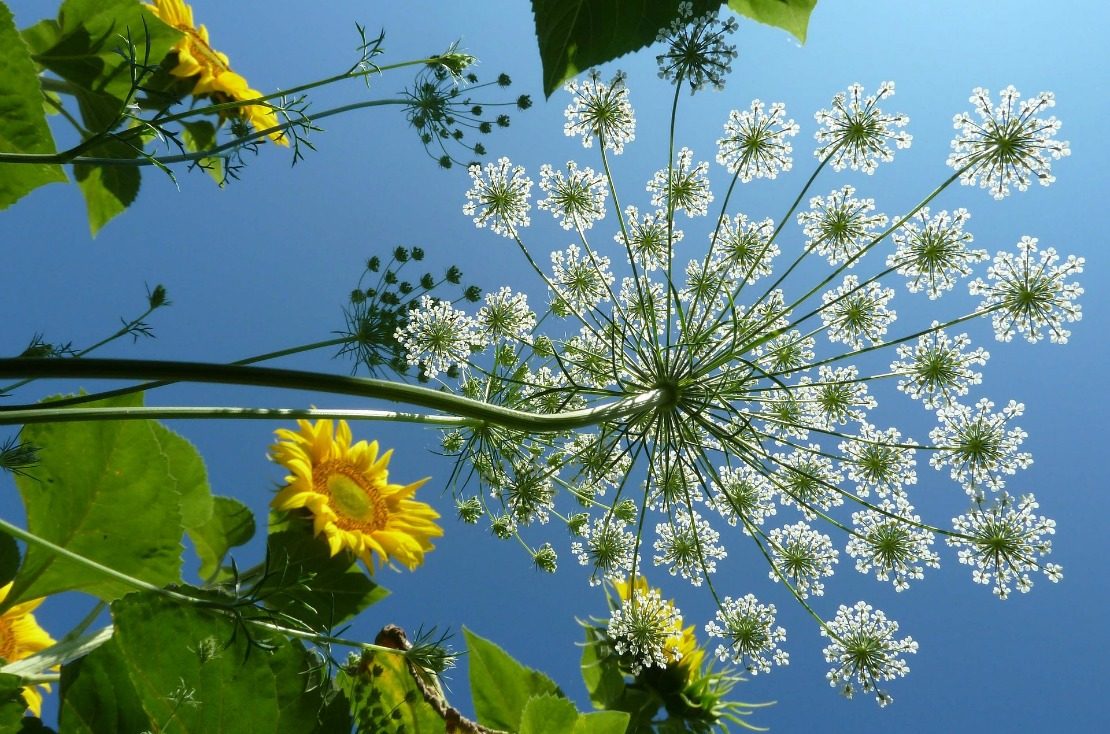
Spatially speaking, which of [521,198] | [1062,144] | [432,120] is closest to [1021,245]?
[1062,144]

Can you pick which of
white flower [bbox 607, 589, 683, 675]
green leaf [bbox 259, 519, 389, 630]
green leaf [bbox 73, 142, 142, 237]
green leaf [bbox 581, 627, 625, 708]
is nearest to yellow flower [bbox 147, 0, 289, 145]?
green leaf [bbox 73, 142, 142, 237]

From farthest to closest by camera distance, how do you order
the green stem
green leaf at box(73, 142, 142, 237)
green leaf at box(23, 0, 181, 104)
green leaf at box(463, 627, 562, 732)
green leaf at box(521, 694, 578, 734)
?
green leaf at box(73, 142, 142, 237)
green leaf at box(463, 627, 562, 732)
green leaf at box(23, 0, 181, 104)
green leaf at box(521, 694, 578, 734)
the green stem

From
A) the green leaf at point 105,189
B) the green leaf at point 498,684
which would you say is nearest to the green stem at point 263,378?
the green leaf at point 498,684

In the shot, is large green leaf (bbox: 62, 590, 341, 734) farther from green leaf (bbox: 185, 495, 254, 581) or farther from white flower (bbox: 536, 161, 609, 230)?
white flower (bbox: 536, 161, 609, 230)

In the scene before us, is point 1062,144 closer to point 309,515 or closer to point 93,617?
point 309,515

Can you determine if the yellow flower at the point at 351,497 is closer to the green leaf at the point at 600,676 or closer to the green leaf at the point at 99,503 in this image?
the green leaf at the point at 99,503

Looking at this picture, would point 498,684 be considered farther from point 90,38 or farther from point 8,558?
point 90,38
